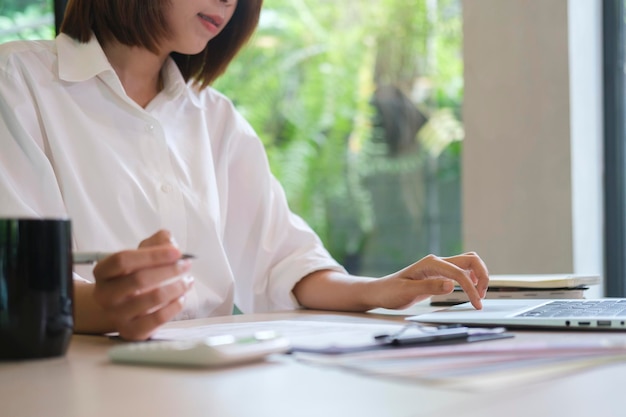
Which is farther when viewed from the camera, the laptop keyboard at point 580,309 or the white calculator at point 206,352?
the laptop keyboard at point 580,309

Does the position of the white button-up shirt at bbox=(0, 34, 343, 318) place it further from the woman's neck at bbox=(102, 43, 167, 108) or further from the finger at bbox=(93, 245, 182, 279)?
the finger at bbox=(93, 245, 182, 279)

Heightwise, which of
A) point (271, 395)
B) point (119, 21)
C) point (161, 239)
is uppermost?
point (119, 21)

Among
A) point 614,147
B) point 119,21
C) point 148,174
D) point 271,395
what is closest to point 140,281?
point 271,395

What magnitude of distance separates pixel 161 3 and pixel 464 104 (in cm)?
126

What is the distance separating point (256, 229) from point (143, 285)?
86cm

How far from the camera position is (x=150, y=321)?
34.9 inches

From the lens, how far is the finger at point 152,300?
2.86ft

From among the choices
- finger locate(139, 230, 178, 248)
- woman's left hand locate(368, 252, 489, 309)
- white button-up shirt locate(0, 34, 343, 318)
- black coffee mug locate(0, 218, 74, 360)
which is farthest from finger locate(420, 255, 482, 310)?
black coffee mug locate(0, 218, 74, 360)

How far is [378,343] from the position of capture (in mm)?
798

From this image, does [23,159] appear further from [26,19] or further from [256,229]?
[26,19]

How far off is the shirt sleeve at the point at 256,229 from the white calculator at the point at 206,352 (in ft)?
2.90

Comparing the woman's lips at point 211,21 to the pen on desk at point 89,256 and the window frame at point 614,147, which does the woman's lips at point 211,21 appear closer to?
the pen on desk at point 89,256

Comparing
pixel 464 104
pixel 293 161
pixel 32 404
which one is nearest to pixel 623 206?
pixel 464 104

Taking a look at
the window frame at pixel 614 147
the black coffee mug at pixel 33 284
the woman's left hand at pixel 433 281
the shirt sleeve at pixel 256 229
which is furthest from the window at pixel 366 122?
the black coffee mug at pixel 33 284
